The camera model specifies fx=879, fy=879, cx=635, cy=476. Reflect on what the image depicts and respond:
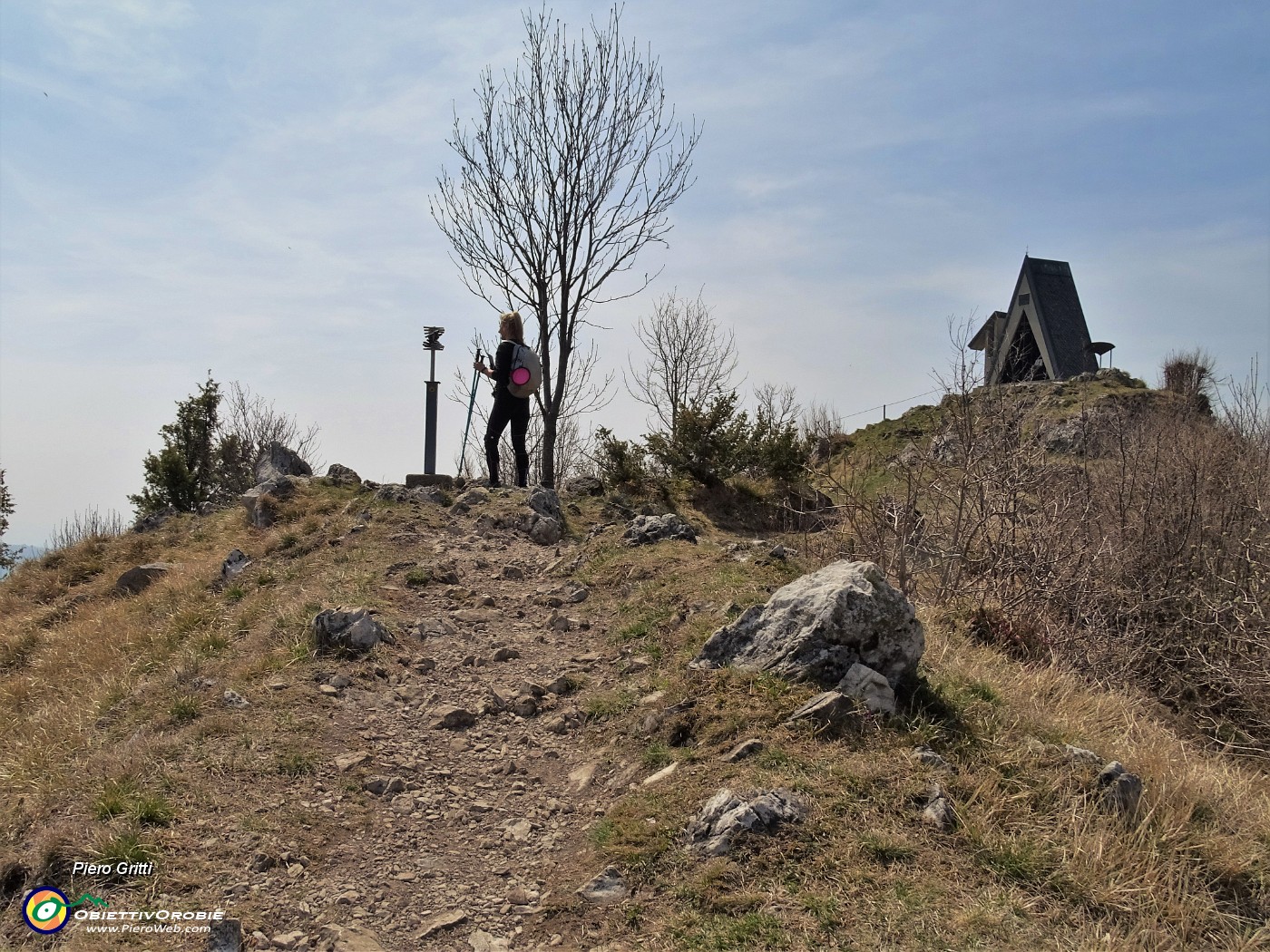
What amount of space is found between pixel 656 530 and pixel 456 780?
13.8ft

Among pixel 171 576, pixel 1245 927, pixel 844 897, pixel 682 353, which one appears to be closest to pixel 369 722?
pixel 844 897

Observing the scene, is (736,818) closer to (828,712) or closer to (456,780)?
(828,712)

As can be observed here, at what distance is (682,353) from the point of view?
923 inches

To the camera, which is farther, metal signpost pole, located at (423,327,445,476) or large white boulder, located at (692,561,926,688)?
metal signpost pole, located at (423,327,445,476)

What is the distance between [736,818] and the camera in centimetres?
364

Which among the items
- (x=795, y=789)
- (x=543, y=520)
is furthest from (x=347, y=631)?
(x=543, y=520)

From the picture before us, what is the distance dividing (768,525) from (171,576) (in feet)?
26.4

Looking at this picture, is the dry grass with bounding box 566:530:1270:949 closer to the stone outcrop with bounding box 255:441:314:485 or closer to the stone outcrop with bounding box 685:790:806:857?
the stone outcrop with bounding box 685:790:806:857

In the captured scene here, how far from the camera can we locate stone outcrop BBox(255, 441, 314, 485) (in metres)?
12.0

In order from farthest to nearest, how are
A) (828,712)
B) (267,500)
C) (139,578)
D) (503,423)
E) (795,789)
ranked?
(267,500), (503,423), (139,578), (828,712), (795,789)

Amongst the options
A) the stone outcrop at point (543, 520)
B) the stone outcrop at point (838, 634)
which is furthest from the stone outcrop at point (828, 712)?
the stone outcrop at point (543, 520)


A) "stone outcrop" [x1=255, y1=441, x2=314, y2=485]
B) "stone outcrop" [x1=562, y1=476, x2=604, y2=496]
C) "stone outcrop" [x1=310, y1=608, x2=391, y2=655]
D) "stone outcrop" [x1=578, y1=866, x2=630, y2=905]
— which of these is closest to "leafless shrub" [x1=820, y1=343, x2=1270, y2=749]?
"stone outcrop" [x1=310, y1=608, x2=391, y2=655]

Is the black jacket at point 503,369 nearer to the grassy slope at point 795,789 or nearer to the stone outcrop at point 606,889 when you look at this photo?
the grassy slope at point 795,789

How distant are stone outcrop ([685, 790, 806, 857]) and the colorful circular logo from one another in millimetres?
2507
